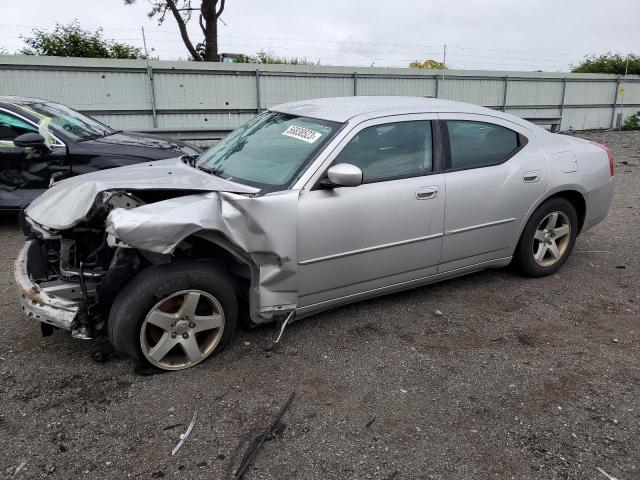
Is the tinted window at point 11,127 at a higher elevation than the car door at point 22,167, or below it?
higher

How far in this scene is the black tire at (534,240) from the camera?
445cm

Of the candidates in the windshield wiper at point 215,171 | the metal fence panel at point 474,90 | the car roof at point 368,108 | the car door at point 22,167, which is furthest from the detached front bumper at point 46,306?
the metal fence panel at point 474,90

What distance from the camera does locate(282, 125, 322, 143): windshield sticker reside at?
3.60m

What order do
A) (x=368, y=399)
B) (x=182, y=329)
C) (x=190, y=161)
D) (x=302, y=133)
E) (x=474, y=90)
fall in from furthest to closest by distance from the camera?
(x=474, y=90)
(x=190, y=161)
(x=302, y=133)
(x=182, y=329)
(x=368, y=399)

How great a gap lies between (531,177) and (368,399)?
2434 millimetres

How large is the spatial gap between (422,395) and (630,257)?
3.57 metres

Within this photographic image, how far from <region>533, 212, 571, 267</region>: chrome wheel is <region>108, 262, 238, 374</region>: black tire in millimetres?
2845

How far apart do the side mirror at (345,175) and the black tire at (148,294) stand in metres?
0.92

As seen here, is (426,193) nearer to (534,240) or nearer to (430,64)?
(534,240)

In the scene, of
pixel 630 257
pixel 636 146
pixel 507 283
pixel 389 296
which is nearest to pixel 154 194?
pixel 389 296

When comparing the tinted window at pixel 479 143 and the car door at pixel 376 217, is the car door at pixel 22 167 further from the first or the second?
the tinted window at pixel 479 143

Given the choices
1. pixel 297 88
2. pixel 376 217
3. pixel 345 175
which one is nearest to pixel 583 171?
pixel 376 217

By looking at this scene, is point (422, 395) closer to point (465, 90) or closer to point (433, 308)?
point (433, 308)

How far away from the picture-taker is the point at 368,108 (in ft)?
12.7
